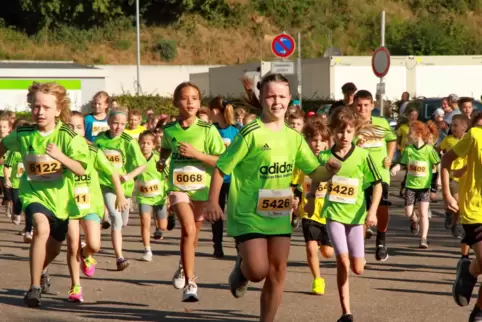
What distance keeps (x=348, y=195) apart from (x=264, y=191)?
1736mm

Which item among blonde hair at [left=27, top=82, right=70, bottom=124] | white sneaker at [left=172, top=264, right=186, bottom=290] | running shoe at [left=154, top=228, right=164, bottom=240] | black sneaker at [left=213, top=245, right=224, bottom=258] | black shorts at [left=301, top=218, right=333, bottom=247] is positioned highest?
blonde hair at [left=27, top=82, right=70, bottom=124]

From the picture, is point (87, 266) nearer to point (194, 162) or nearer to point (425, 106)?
point (194, 162)

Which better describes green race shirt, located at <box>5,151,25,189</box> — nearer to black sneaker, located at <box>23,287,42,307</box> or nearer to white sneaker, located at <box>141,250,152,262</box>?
white sneaker, located at <box>141,250,152,262</box>

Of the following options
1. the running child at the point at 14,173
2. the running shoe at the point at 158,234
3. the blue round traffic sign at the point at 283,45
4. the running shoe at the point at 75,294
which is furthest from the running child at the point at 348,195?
the blue round traffic sign at the point at 283,45

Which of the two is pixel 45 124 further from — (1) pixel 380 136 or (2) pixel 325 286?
(1) pixel 380 136

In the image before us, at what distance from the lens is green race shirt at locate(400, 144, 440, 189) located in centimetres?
1409

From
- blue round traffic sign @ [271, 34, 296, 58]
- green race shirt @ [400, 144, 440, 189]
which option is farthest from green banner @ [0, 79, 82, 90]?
green race shirt @ [400, 144, 440, 189]

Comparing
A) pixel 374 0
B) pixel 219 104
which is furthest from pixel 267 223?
pixel 374 0

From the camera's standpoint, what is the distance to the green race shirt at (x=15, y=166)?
15641mm

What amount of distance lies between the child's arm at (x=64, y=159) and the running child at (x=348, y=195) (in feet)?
6.30

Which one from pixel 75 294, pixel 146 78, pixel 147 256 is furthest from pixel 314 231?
pixel 146 78

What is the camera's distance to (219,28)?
2830 inches

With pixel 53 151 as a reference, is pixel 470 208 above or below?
below

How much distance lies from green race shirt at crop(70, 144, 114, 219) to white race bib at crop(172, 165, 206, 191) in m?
0.73
